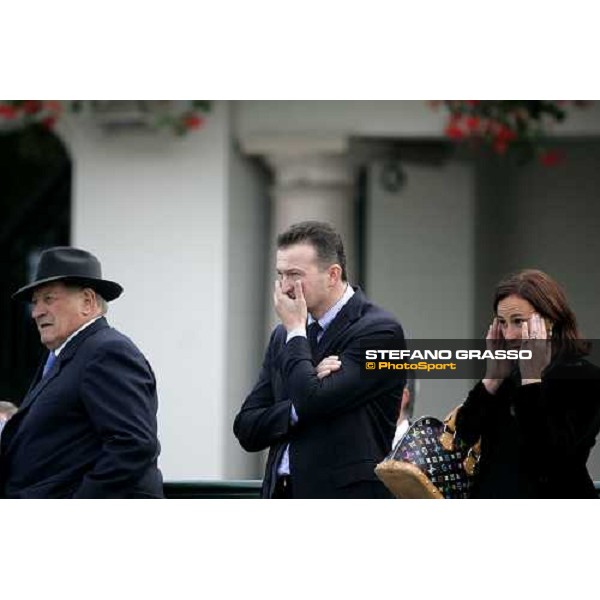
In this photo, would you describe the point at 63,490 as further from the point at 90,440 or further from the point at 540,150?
the point at 540,150

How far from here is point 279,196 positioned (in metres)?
5.81

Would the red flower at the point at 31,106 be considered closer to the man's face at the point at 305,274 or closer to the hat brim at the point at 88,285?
the hat brim at the point at 88,285

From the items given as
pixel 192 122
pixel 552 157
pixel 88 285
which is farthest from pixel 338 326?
pixel 552 157

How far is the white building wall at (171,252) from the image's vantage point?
5.18m

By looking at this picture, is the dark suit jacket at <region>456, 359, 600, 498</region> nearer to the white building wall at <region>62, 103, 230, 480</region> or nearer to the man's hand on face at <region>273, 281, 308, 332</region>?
the man's hand on face at <region>273, 281, 308, 332</region>

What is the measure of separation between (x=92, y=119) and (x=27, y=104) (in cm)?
23

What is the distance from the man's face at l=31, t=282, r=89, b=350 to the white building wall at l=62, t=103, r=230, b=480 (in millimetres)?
998

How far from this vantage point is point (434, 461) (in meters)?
3.99

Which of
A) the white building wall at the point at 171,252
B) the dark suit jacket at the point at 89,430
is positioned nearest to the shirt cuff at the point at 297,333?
the dark suit jacket at the point at 89,430

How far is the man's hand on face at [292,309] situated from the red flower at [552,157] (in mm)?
1767

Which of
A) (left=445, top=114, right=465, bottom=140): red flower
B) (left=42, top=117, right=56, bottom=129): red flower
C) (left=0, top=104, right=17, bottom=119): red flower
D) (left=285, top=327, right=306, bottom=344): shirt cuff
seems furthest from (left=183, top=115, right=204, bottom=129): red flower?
(left=285, top=327, right=306, bottom=344): shirt cuff

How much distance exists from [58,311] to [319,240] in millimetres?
697

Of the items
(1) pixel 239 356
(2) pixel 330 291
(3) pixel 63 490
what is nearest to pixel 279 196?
(1) pixel 239 356

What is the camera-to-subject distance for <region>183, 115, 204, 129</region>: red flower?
5602 millimetres
